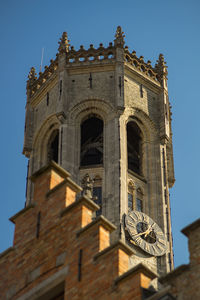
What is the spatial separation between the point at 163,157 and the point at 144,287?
98.3ft

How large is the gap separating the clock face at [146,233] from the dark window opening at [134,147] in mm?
3451

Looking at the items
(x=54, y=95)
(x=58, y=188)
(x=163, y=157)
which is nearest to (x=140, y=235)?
(x=163, y=157)

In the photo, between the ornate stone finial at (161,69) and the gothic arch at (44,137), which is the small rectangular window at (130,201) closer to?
the gothic arch at (44,137)

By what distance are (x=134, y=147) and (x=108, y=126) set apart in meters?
1.99

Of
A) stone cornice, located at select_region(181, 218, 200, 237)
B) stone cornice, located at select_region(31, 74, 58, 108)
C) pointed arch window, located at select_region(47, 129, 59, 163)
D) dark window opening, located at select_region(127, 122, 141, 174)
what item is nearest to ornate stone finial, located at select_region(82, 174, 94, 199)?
dark window opening, located at select_region(127, 122, 141, 174)

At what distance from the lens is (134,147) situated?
40.0m

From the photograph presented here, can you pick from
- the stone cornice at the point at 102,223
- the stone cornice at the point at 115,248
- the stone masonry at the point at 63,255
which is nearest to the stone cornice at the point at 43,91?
the stone masonry at the point at 63,255

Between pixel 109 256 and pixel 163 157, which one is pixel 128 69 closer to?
pixel 163 157

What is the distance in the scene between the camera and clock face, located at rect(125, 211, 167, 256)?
3428 cm

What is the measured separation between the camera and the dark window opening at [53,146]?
40384 millimetres

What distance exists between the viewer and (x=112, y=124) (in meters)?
38.6

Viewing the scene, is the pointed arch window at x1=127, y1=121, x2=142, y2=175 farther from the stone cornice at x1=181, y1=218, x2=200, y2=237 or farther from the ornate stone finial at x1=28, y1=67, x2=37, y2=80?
the stone cornice at x1=181, y1=218, x2=200, y2=237

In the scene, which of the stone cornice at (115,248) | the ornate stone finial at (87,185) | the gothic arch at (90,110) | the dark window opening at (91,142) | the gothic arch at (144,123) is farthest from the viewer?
the gothic arch at (144,123)

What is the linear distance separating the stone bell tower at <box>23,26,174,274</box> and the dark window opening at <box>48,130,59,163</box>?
46mm
